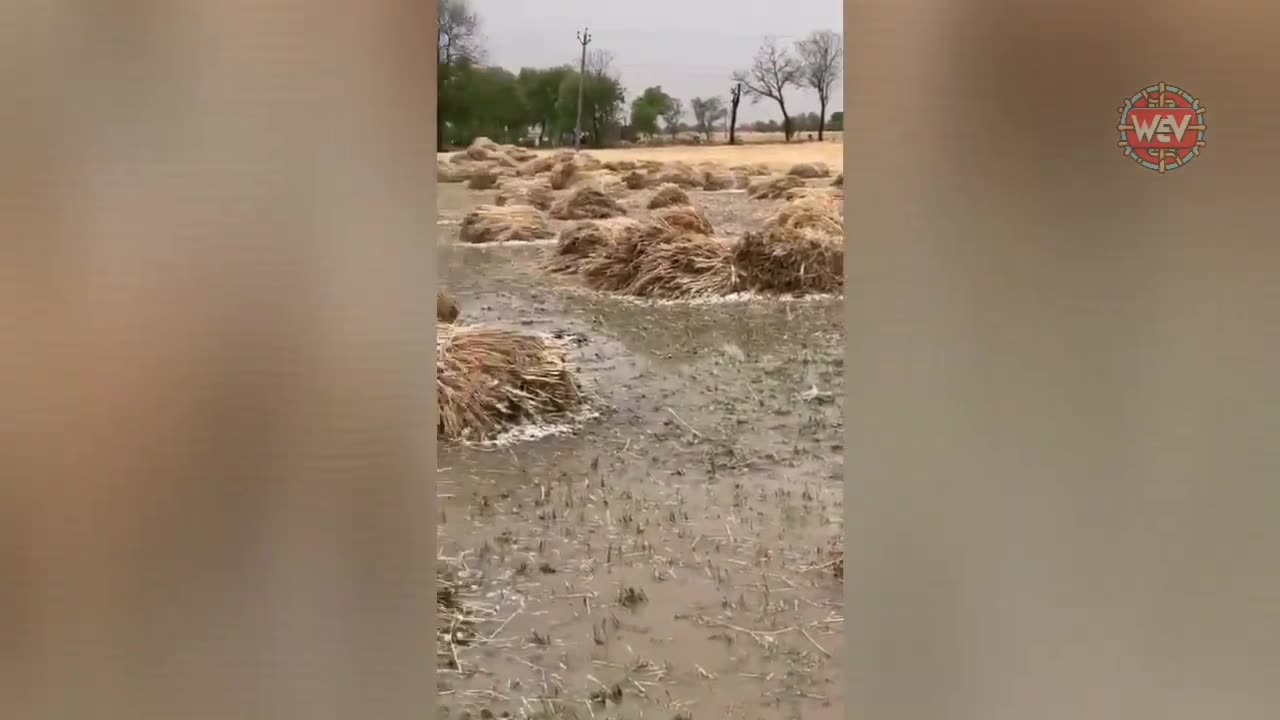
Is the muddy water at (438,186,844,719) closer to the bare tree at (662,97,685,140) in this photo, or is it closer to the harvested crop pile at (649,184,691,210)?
the harvested crop pile at (649,184,691,210)

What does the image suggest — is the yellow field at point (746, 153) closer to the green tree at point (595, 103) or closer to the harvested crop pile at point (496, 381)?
the green tree at point (595, 103)

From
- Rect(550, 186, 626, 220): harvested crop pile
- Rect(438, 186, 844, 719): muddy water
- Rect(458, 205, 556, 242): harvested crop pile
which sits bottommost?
Rect(438, 186, 844, 719): muddy water

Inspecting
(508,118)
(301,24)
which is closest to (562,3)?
(508,118)

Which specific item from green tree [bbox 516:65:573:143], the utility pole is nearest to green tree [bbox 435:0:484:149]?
green tree [bbox 516:65:573:143]

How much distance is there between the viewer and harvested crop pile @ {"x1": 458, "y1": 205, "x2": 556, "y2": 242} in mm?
1909

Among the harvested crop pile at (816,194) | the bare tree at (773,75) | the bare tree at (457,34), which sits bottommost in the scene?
the harvested crop pile at (816,194)

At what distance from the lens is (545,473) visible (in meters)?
1.93

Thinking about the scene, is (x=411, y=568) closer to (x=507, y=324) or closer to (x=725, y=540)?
(x=507, y=324)

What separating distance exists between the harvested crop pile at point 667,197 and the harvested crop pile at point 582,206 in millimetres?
76

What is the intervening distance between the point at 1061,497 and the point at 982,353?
374 mm

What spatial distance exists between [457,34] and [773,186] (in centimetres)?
80

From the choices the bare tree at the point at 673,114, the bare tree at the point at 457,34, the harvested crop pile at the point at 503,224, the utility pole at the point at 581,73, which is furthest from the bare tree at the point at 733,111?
the bare tree at the point at 457,34

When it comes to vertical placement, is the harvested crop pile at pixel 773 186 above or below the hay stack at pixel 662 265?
above

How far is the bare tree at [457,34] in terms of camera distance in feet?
6.17
